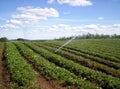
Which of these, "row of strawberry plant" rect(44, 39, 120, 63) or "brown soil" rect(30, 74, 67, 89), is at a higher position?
"brown soil" rect(30, 74, 67, 89)

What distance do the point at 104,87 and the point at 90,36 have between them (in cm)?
15057

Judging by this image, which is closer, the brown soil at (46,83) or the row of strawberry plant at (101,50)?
the brown soil at (46,83)

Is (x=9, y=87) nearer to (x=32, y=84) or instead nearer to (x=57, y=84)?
(x=32, y=84)

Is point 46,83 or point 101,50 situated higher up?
point 46,83

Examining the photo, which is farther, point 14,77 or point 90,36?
point 90,36

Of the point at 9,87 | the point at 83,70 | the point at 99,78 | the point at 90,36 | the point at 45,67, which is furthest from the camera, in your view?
the point at 90,36

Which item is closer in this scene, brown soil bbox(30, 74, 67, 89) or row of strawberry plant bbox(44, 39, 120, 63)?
brown soil bbox(30, 74, 67, 89)

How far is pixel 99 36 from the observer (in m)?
166

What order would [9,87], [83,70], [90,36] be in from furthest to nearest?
[90,36], [83,70], [9,87]

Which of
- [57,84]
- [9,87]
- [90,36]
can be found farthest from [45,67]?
[90,36]

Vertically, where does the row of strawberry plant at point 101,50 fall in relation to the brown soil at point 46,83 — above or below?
below

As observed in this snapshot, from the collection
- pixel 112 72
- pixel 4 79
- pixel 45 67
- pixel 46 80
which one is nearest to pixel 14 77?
pixel 4 79

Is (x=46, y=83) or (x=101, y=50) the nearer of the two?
(x=46, y=83)

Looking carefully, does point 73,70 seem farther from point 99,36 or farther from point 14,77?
point 99,36
